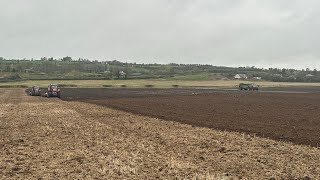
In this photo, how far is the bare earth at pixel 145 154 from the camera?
45.1 ft

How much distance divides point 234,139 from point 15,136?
12.1 meters

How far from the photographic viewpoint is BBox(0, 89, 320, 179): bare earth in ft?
45.1

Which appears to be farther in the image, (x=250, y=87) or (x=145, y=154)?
(x=250, y=87)

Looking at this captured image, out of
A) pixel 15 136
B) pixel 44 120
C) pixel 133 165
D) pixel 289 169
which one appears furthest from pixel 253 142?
pixel 44 120

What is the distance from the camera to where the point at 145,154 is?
17047 millimetres

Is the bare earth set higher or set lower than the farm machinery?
higher

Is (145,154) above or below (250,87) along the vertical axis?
above

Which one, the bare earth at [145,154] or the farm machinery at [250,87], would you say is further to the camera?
the farm machinery at [250,87]

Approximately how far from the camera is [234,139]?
834 inches

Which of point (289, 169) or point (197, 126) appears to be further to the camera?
point (197, 126)

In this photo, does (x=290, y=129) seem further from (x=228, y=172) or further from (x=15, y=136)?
(x=15, y=136)

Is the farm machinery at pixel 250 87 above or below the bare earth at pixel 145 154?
below

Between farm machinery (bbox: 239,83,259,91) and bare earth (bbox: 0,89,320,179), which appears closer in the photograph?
bare earth (bbox: 0,89,320,179)

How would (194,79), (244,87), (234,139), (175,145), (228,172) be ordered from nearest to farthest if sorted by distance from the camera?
1. (228,172)
2. (175,145)
3. (234,139)
4. (244,87)
5. (194,79)
